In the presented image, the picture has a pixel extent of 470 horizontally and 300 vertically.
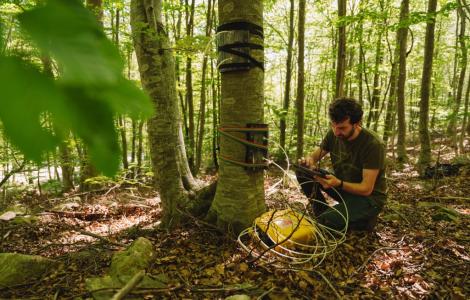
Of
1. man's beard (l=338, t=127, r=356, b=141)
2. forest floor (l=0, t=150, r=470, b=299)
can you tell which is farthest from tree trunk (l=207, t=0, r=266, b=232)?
man's beard (l=338, t=127, r=356, b=141)

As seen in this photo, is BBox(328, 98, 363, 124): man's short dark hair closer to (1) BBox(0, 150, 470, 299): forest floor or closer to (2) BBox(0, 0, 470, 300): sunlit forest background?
(2) BBox(0, 0, 470, 300): sunlit forest background

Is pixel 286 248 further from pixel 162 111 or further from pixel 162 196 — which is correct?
pixel 162 111

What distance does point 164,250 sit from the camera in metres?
2.69

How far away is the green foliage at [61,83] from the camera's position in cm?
38

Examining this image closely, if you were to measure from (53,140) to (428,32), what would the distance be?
10.3 metres

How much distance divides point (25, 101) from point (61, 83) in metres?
0.05

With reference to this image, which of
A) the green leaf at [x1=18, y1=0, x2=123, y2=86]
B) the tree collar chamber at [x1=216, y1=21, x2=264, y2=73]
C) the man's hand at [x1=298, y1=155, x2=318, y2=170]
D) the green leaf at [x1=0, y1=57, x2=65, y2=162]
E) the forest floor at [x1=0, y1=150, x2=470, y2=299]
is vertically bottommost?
the forest floor at [x1=0, y1=150, x2=470, y2=299]

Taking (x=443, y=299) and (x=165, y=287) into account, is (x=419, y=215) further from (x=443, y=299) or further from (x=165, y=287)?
(x=165, y=287)

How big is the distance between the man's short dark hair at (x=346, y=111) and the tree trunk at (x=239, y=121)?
87cm

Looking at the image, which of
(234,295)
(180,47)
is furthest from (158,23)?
(234,295)

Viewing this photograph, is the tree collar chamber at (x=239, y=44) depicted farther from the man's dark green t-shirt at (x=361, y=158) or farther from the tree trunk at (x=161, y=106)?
the man's dark green t-shirt at (x=361, y=158)

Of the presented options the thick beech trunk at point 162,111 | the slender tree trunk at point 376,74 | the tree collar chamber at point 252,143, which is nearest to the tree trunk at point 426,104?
the slender tree trunk at point 376,74

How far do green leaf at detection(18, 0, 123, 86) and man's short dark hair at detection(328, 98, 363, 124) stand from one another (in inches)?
116

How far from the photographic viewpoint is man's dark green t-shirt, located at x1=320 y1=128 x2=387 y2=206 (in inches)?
118
